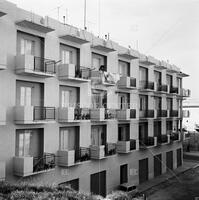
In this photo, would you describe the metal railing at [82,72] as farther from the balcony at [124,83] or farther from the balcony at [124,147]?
the balcony at [124,147]

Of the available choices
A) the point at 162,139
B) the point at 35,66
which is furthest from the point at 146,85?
the point at 35,66

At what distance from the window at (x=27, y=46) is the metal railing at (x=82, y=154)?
400 cm

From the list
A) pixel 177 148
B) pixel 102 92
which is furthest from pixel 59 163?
pixel 177 148

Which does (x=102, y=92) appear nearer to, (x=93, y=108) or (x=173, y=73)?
(x=93, y=108)

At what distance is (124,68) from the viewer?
13648 millimetres

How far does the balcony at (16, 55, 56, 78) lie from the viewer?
8.39 meters

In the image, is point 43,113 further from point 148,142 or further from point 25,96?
point 148,142

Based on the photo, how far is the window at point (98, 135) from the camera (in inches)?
461

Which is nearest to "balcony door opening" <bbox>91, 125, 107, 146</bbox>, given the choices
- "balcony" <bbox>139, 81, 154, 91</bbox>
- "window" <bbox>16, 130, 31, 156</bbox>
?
"window" <bbox>16, 130, 31, 156</bbox>

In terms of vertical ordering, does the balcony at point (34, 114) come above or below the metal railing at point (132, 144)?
above

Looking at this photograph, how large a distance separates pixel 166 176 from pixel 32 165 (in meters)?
9.34

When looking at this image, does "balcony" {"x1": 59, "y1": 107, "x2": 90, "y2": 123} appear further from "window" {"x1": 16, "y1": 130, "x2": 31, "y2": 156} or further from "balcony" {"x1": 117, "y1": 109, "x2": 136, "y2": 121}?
"balcony" {"x1": 117, "y1": 109, "x2": 136, "y2": 121}

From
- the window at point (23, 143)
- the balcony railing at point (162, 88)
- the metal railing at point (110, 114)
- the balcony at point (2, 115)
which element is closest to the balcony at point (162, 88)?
the balcony railing at point (162, 88)

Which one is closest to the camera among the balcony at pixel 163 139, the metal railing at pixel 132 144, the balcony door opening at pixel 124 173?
the metal railing at pixel 132 144
